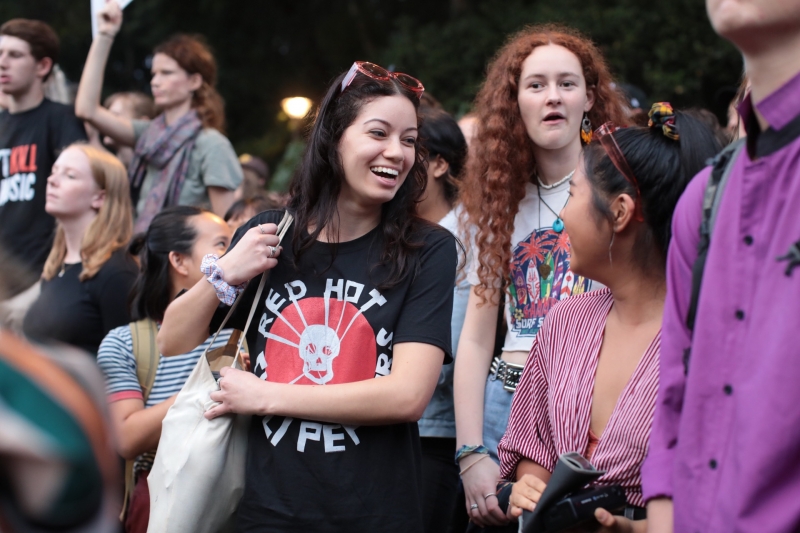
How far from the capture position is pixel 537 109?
142 inches

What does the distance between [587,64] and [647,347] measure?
152 cm

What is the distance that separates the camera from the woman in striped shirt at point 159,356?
12.3ft

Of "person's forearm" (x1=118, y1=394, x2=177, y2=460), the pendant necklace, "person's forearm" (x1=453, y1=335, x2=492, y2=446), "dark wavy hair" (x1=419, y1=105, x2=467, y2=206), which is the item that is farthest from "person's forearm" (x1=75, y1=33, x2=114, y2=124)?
"person's forearm" (x1=453, y1=335, x2=492, y2=446)

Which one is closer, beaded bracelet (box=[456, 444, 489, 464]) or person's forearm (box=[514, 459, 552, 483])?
person's forearm (box=[514, 459, 552, 483])

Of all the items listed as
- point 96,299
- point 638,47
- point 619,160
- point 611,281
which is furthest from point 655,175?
point 638,47

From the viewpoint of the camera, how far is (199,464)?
9.23 ft

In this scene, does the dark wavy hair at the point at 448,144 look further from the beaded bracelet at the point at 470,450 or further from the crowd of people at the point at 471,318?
the beaded bracelet at the point at 470,450

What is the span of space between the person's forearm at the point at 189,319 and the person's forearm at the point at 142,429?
0.78 m

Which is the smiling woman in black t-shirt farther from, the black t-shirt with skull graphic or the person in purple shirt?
the person in purple shirt

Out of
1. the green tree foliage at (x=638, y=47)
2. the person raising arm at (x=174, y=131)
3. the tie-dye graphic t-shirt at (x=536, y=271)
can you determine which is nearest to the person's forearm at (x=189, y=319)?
the tie-dye graphic t-shirt at (x=536, y=271)

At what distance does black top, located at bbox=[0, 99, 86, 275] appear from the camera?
6.00 meters

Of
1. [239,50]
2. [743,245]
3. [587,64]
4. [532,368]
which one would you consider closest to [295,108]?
[239,50]

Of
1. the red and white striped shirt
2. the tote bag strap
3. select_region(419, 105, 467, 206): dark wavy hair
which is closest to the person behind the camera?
the red and white striped shirt

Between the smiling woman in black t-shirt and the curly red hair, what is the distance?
52 centimetres
